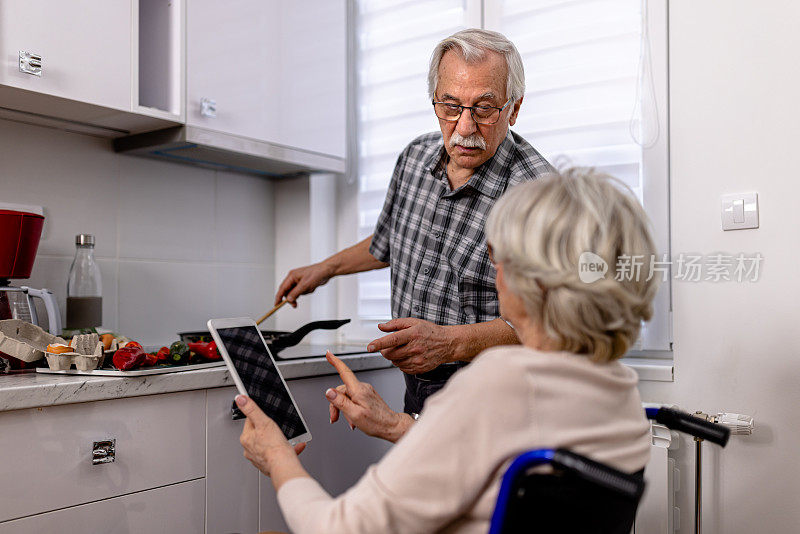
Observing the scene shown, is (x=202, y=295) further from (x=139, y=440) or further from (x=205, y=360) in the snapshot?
(x=139, y=440)

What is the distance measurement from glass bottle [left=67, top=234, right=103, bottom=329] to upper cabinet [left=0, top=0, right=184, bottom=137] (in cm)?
34

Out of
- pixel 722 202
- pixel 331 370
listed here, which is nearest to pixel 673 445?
pixel 722 202

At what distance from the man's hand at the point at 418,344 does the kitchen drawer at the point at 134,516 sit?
554mm

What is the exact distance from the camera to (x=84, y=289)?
70.0 inches

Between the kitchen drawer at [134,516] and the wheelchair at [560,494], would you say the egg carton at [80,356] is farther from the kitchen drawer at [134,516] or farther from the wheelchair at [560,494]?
the wheelchair at [560,494]

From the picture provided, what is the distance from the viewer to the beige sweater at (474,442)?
715 mm

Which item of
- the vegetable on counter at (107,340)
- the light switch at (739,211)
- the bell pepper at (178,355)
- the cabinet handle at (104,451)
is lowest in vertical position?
the cabinet handle at (104,451)

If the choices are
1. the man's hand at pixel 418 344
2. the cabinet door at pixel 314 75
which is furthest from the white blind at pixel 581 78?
the man's hand at pixel 418 344

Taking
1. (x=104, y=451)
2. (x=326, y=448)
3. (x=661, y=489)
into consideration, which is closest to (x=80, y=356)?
(x=104, y=451)

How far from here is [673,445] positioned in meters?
1.60

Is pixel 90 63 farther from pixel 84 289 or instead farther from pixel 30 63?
pixel 84 289

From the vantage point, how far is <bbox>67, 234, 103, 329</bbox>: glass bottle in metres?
1.76

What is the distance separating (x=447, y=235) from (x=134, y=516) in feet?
3.02

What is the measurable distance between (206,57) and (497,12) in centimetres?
89
